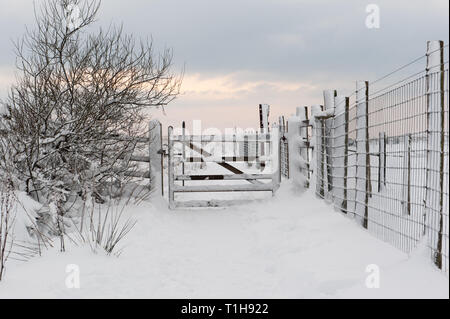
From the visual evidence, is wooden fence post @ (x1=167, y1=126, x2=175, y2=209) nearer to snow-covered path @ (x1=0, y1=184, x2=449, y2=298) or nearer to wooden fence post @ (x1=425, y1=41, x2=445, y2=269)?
snow-covered path @ (x1=0, y1=184, x2=449, y2=298)

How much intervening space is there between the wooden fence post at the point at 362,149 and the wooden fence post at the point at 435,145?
2.01 metres

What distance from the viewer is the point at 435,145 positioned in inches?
160

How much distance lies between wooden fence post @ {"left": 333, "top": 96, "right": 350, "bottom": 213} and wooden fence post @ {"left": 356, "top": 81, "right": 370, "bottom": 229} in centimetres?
34

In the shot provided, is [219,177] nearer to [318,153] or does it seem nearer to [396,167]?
[318,153]

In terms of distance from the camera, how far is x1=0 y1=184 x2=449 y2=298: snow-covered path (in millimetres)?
4090

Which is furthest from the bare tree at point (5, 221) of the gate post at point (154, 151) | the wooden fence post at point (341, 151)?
the wooden fence post at point (341, 151)

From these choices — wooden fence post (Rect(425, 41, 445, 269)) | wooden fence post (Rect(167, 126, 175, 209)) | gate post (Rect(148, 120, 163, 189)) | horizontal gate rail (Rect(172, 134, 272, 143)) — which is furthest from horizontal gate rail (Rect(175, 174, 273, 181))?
wooden fence post (Rect(425, 41, 445, 269))

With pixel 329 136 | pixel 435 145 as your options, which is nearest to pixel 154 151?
pixel 329 136

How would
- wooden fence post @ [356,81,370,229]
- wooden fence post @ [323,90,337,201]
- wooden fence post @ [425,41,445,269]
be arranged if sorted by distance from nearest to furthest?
wooden fence post @ [425,41,445,269]
wooden fence post @ [356,81,370,229]
wooden fence post @ [323,90,337,201]

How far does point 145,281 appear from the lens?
15.5 feet

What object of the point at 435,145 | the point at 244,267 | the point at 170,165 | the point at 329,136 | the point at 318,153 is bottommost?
the point at 244,267

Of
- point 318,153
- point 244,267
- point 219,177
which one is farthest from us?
point 219,177

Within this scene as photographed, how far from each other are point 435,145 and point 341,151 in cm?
318
